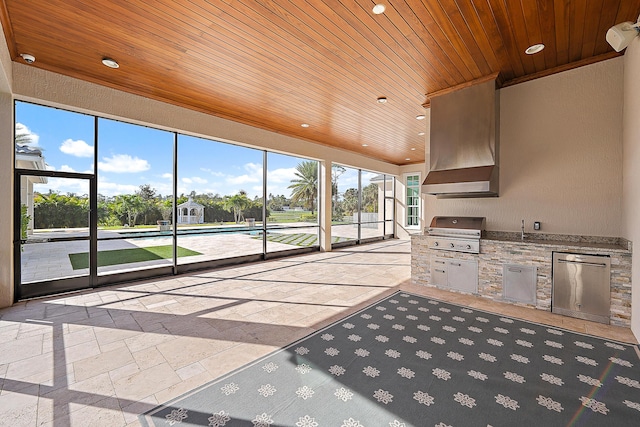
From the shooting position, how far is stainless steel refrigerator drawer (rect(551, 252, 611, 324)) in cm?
304

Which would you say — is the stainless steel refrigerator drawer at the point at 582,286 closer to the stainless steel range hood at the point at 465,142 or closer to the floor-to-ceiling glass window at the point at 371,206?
the stainless steel range hood at the point at 465,142

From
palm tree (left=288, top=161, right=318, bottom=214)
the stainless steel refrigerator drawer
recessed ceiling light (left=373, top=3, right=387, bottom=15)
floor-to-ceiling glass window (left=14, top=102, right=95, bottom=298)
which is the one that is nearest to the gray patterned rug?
the stainless steel refrigerator drawer

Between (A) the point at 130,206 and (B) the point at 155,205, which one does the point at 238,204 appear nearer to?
(B) the point at 155,205

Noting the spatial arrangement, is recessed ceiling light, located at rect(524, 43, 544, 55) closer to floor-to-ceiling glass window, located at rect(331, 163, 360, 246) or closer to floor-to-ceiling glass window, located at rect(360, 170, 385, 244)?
floor-to-ceiling glass window, located at rect(331, 163, 360, 246)

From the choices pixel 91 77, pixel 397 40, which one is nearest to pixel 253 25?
pixel 397 40

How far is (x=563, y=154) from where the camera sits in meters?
3.68

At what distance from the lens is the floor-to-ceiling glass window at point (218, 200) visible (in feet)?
17.8

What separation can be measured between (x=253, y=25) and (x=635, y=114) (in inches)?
157

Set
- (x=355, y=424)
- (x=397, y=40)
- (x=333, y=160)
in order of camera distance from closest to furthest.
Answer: (x=355, y=424) < (x=397, y=40) < (x=333, y=160)

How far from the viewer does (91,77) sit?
386 centimetres

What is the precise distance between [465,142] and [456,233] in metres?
1.36

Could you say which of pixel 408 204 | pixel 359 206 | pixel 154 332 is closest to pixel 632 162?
pixel 154 332

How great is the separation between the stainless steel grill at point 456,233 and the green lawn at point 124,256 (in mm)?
4773

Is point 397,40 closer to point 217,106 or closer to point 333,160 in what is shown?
point 217,106
